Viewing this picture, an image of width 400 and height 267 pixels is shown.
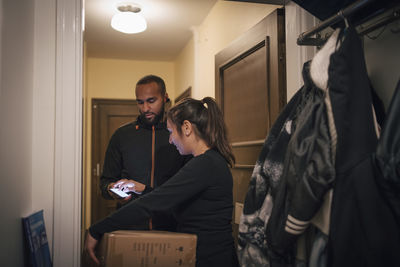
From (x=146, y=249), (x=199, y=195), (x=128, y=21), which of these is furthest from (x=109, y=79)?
(x=146, y=249)

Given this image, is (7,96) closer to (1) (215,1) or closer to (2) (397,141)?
(2) (397,141)

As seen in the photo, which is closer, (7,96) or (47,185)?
(7,96)

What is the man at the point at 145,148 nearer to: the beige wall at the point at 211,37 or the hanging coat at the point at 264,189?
the beige wall at the point at 211,37

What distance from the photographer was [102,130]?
4.86 m

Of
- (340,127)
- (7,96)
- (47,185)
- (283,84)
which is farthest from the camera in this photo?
(283,84)

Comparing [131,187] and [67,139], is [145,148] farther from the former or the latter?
[67,139]

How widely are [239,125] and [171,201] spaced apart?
1.01 meters

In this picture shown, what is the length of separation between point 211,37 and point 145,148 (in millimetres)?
1606

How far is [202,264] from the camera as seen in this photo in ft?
4.34

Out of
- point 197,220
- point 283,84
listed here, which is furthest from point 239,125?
point 197,220

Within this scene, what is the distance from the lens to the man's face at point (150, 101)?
2.14 m

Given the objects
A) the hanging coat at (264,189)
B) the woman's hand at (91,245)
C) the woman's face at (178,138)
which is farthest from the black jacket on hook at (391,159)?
the woman's hand at (91,245)

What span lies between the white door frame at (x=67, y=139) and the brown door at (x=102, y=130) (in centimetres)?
348

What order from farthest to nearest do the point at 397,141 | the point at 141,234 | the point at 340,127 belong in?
Result: the point at 141,234 → the point at 340,127 → the point at 397,141
